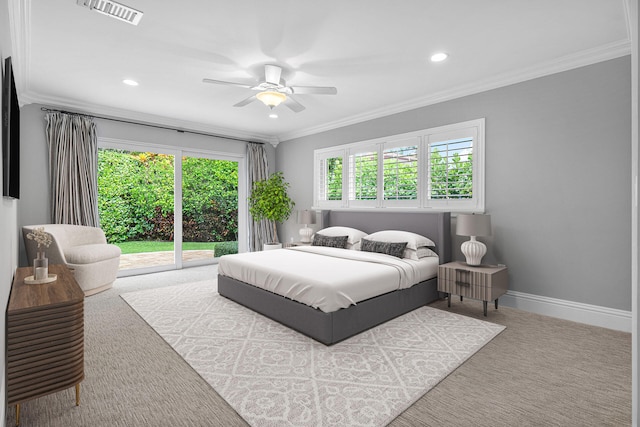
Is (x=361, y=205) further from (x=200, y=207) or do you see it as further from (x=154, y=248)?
(x=154, y=248)

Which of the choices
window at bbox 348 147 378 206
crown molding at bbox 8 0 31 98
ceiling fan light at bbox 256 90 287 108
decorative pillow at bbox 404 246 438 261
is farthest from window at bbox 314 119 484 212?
crown molding at bbox 8 0 31 98

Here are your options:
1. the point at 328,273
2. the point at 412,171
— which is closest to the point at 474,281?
the point at 328,273

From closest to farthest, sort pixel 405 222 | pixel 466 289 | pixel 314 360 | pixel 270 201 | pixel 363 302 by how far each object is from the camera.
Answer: pixel 314 360
pixel 363 302
pixel 466 289
pixel 405 222
pixel 270 201

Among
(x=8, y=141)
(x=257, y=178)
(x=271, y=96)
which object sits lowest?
(x=8, y=141)

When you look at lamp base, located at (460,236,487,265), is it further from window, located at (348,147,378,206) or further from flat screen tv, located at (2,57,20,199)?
flat screen tv, located at (2,57,20,199)

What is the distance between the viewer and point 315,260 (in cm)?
383

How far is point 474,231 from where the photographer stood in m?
3.55

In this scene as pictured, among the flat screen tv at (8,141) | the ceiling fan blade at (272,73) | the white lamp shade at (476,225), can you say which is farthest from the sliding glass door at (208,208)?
the white lamp shade at (476,225)

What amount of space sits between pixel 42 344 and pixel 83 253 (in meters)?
2.76

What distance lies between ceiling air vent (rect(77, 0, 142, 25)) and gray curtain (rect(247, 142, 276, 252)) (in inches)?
164

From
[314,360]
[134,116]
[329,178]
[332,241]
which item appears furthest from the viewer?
[329,178]

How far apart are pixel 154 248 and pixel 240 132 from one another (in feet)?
9.02

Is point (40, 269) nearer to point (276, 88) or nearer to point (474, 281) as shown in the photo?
point (276, 88)

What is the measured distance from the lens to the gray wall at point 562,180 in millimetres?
3064
